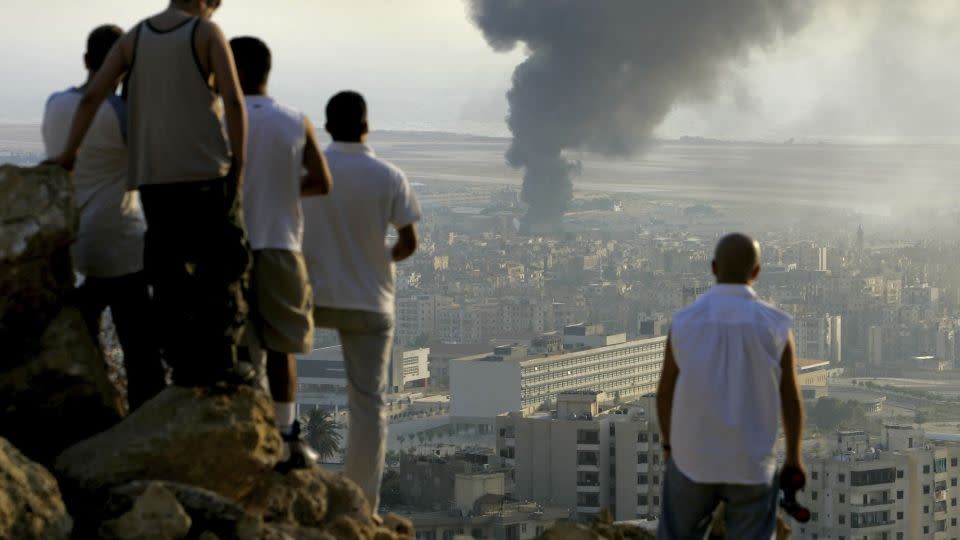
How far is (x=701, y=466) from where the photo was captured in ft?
9.95

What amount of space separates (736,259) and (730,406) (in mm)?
242

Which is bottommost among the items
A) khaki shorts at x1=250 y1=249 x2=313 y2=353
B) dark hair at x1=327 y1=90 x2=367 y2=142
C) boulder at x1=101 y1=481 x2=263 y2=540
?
boulder at x1=101 y1=481 x2=263 y2=540

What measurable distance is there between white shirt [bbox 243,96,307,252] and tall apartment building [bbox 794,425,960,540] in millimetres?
34899

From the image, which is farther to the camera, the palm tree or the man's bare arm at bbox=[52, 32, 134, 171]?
the palm tree

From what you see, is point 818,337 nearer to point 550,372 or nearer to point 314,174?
point 550,372

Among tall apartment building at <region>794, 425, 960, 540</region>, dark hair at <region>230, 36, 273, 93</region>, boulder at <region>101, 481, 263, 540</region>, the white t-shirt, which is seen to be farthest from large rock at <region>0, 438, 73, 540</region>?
tall apartment building at <region>794, 425, 960, 540</region>

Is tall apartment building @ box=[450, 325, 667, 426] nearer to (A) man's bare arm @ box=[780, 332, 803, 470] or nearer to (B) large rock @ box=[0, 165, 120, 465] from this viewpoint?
(B) large rock @ box=[0, 165, 120, 465]

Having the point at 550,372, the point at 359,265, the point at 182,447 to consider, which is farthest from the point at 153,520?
the point at 550,372

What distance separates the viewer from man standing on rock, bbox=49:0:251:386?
3240 mm

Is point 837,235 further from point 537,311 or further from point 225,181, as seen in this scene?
point 225,181

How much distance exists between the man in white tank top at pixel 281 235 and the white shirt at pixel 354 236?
0.38 ft

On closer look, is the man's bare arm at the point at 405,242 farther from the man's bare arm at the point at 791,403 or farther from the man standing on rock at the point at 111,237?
the man's bare arm at the point at 791,403

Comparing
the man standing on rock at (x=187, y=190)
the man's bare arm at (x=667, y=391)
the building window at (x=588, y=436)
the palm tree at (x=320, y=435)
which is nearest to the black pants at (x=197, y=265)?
the man standing on rock at (x=187, y=190)

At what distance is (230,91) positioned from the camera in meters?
3.19
